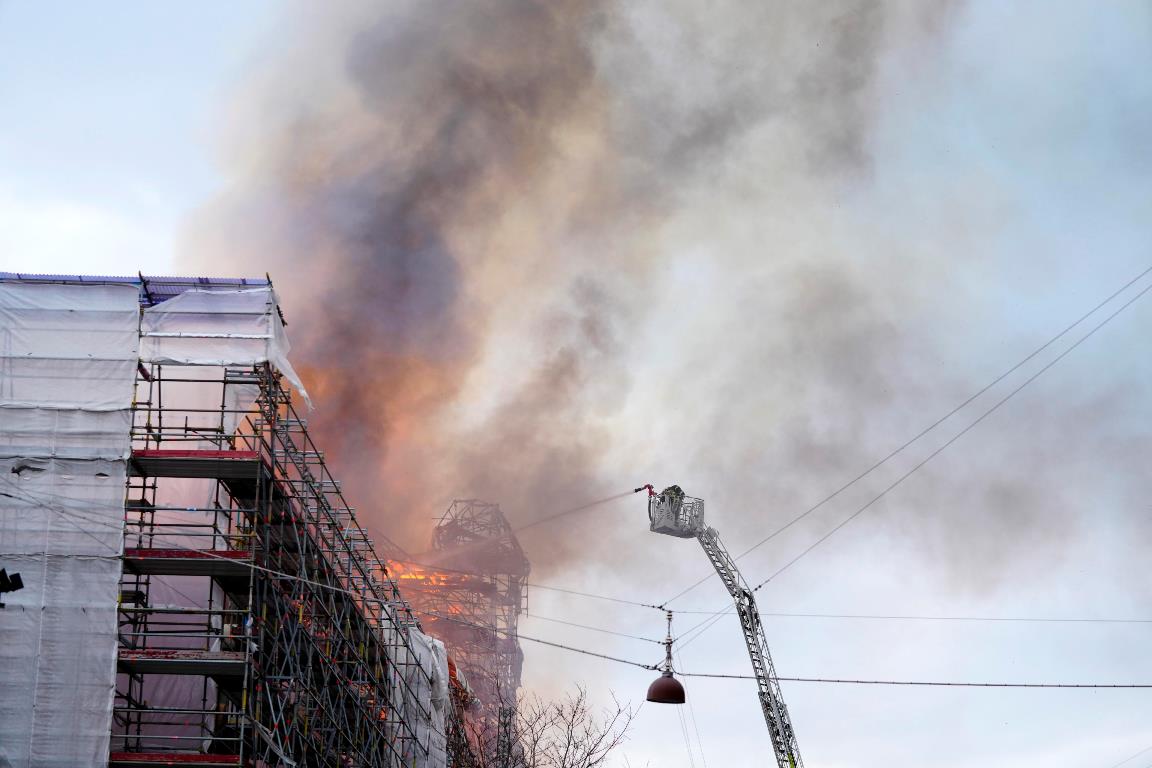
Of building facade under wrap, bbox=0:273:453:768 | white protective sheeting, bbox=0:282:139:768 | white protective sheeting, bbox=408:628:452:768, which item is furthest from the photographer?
white protective sheeting, bbox=408:628:452:768

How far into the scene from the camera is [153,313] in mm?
36531

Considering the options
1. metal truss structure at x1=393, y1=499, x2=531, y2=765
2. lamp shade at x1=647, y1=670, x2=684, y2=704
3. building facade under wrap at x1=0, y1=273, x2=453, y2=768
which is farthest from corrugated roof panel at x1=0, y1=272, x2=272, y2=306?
metal truss structure at x1=393, y1=499, x2=531, y2=765

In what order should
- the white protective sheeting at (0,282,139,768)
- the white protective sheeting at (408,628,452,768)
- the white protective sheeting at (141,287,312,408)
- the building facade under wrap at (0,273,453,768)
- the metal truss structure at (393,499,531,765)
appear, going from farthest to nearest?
1. the metal truss structure at (393,499,531,765)
2. the white protective sheeting at (408,628,452,768)
3. the white protective sheeting at (141,287,312,408)
4. the building facade under wrap at (0,273,453,768)
5. the white protective sheeting at (0,282,139,768)

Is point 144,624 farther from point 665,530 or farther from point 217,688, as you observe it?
point 665,530

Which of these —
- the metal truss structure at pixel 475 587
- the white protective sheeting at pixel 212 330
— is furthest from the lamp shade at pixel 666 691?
the metal truss structure at pixel 475 587

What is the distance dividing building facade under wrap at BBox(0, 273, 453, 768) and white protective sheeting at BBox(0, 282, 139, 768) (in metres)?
0.04

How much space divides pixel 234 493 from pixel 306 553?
8.93 feet

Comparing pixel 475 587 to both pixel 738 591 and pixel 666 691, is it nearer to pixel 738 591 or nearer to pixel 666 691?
pixel 738 591

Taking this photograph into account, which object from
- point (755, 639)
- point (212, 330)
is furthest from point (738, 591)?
point (212, 330)

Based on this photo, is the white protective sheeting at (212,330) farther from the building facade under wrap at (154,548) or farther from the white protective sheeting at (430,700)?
the white protective sheeting at (430,700)

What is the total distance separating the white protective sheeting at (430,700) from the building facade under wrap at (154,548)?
667 centimetres

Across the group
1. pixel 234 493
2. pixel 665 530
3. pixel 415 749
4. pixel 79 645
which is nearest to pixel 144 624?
pixel 79 645

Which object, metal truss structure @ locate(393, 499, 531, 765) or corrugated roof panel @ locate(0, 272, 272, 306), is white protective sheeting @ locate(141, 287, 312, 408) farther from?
metal truss structure @ locate(393, 499, 531, 765)

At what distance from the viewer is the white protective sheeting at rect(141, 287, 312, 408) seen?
3628 centimetres
